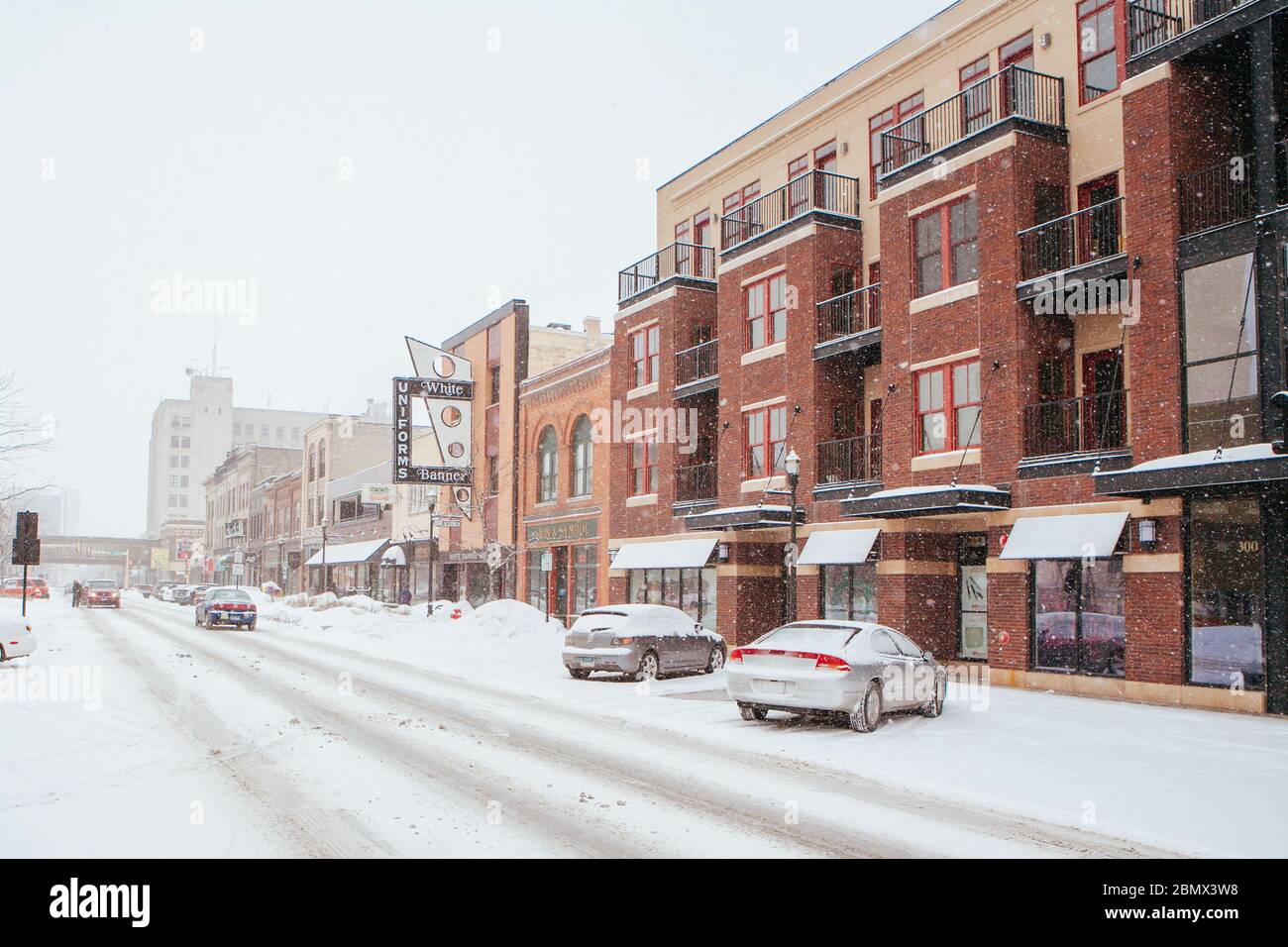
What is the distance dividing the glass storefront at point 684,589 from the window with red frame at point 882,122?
11.4 meters

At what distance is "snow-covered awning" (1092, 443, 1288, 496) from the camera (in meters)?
14.8

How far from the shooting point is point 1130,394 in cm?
1833

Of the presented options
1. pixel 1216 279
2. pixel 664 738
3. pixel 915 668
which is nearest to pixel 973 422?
pixel 1216 279

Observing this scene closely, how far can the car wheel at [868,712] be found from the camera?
46.2 ft

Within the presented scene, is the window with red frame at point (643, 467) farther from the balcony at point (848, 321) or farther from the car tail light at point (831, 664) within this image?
the car tail light at point (831, 664)

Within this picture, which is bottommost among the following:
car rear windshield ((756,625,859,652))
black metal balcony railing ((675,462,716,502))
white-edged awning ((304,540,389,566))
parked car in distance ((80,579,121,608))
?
parked car in distance ((80,579,121,608))

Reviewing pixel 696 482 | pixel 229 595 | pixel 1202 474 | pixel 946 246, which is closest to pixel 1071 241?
pixel 946 246

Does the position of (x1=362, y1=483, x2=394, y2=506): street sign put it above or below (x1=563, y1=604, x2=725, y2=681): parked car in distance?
above

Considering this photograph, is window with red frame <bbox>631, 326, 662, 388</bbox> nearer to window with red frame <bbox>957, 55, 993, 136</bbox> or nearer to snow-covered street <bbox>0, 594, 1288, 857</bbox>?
window with red frame <bbox>957, 55, 993, 136</bbox>

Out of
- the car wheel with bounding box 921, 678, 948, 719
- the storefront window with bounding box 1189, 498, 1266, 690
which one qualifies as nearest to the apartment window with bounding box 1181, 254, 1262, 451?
the storefront window with bounding box 1189, 498, 1266, 690

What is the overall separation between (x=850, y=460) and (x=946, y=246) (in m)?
5.70

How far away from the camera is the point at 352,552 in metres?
60.1

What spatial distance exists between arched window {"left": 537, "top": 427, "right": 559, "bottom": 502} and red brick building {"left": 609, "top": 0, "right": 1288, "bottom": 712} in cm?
961

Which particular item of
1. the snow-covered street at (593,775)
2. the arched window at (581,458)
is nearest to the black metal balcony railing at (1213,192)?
the snow-covered street at (593,775)
